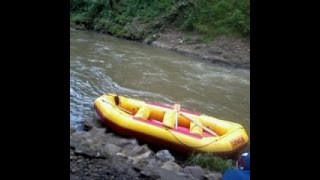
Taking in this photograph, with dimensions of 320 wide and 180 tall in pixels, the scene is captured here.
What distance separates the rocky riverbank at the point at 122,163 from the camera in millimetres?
4348

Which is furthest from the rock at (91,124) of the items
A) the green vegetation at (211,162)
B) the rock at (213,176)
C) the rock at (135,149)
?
the rock at (213,176)

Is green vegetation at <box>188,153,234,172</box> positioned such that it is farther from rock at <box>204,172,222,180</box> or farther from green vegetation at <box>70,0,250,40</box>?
green vegetation at <box>70,0,250,40</box>

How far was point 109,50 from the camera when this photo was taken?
49.2 ft

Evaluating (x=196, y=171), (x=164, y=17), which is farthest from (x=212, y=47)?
Answer: (x=196, y=171)

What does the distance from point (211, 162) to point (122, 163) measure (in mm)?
1754

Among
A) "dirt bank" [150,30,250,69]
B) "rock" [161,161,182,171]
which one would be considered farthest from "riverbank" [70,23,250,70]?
"rock" [161,161,182,171]

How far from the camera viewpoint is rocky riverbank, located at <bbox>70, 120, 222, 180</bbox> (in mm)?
4348
